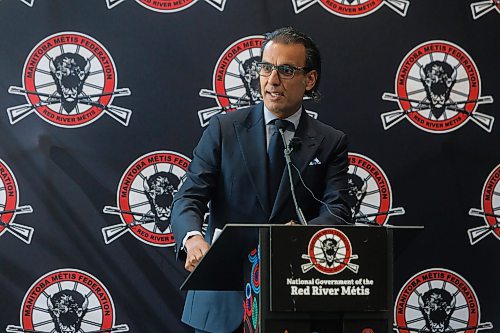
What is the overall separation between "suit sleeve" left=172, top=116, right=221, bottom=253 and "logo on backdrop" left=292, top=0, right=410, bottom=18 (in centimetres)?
137

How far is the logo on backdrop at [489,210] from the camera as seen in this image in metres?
3.66

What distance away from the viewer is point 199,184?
2342 mm

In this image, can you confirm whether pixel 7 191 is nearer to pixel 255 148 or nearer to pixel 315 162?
pixel 255 148

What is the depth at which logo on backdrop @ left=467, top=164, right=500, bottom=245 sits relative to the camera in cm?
366

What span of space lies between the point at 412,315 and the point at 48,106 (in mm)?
1975

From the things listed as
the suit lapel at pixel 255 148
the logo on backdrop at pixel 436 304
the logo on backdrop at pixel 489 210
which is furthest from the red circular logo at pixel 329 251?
the logo on backdrop at pixel 489 210

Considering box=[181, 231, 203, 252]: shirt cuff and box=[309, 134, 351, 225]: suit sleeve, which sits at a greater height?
box=[309, 134, 351, 225]: suit sleeve

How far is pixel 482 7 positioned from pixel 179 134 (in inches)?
64.1

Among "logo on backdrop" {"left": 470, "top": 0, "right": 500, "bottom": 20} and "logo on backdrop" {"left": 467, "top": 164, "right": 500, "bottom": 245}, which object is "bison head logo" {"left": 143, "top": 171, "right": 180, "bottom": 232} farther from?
"logo on backdrop" {"left": 470, "top": 0, "right": 500, "bottom": 20}

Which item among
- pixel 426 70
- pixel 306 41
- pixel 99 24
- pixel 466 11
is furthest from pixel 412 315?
pixel 99 24

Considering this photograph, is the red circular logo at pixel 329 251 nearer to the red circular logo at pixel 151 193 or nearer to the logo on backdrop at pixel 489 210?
the red circular logo at pixel 151 193

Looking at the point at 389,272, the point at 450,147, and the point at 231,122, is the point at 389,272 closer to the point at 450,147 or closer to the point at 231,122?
the point at 231,122

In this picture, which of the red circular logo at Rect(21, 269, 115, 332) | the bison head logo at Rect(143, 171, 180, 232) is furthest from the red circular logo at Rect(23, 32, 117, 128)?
the red circular logo at Rect(21, 269, 115, 332)

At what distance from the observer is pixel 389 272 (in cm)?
176
